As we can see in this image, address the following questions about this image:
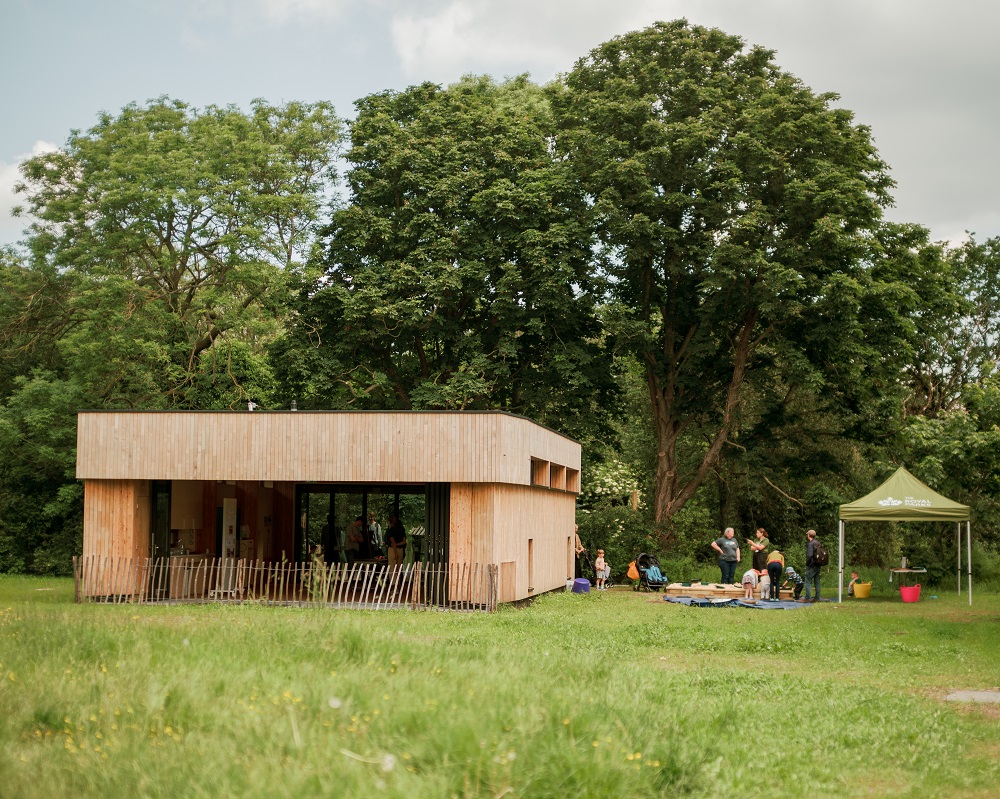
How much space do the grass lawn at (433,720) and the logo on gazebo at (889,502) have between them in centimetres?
1026

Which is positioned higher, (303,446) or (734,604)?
(303,446)

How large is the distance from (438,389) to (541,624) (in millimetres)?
15895

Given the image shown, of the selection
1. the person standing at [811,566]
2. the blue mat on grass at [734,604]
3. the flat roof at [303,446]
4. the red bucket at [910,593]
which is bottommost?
the blue mat on grass at [734,604]

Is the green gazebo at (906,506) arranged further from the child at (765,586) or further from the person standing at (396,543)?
the person standing at (396,543)

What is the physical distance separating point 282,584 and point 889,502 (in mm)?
12344

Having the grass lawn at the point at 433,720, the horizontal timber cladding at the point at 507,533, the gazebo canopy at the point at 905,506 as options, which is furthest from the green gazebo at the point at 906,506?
the grass lawn at the point at 433,720

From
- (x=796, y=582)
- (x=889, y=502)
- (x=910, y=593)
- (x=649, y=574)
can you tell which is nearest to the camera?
(x=889, y=502)

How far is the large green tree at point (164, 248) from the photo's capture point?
32.1 metres

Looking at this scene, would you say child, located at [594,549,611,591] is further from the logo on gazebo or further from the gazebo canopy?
the logo on gazebo

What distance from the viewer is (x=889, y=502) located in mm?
23984

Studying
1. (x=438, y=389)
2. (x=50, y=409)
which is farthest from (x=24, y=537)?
(x=438, y=389)

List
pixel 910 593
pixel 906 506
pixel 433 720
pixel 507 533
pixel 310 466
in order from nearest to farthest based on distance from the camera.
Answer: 1. pixel 433 720
2. pixel 310 466
3. pixel 507 533
4. pixel 906 506
5. pixel 910 593

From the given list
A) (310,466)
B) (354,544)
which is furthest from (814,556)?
(310,466)

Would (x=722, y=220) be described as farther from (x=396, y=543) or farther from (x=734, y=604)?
(x=396, y=543)
